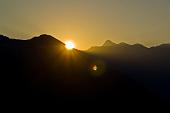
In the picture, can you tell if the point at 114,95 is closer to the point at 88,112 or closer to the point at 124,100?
the point at 124,100

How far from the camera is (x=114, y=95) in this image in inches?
7411

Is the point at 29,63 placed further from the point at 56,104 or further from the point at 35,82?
the point at 56,104

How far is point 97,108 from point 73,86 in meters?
19.4

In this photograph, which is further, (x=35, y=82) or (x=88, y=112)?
(x=35, y=82)

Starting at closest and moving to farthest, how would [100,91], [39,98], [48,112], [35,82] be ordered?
[48,112] < [39,98] < [35,82] < [100,91]

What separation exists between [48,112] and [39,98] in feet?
40.3

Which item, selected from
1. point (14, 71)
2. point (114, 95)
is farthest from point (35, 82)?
point (114, 95)

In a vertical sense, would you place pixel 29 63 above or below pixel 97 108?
above

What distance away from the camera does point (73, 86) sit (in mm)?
178000

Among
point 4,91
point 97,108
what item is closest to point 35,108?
point 4,91

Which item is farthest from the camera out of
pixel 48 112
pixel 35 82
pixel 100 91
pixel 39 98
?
pixel 100 91

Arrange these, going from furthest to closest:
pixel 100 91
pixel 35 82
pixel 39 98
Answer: pixel 100 91
pixel 35 82
pixel 39 98

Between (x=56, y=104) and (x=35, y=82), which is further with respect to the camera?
(x=35, y=82)

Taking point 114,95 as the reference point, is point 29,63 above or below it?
above
